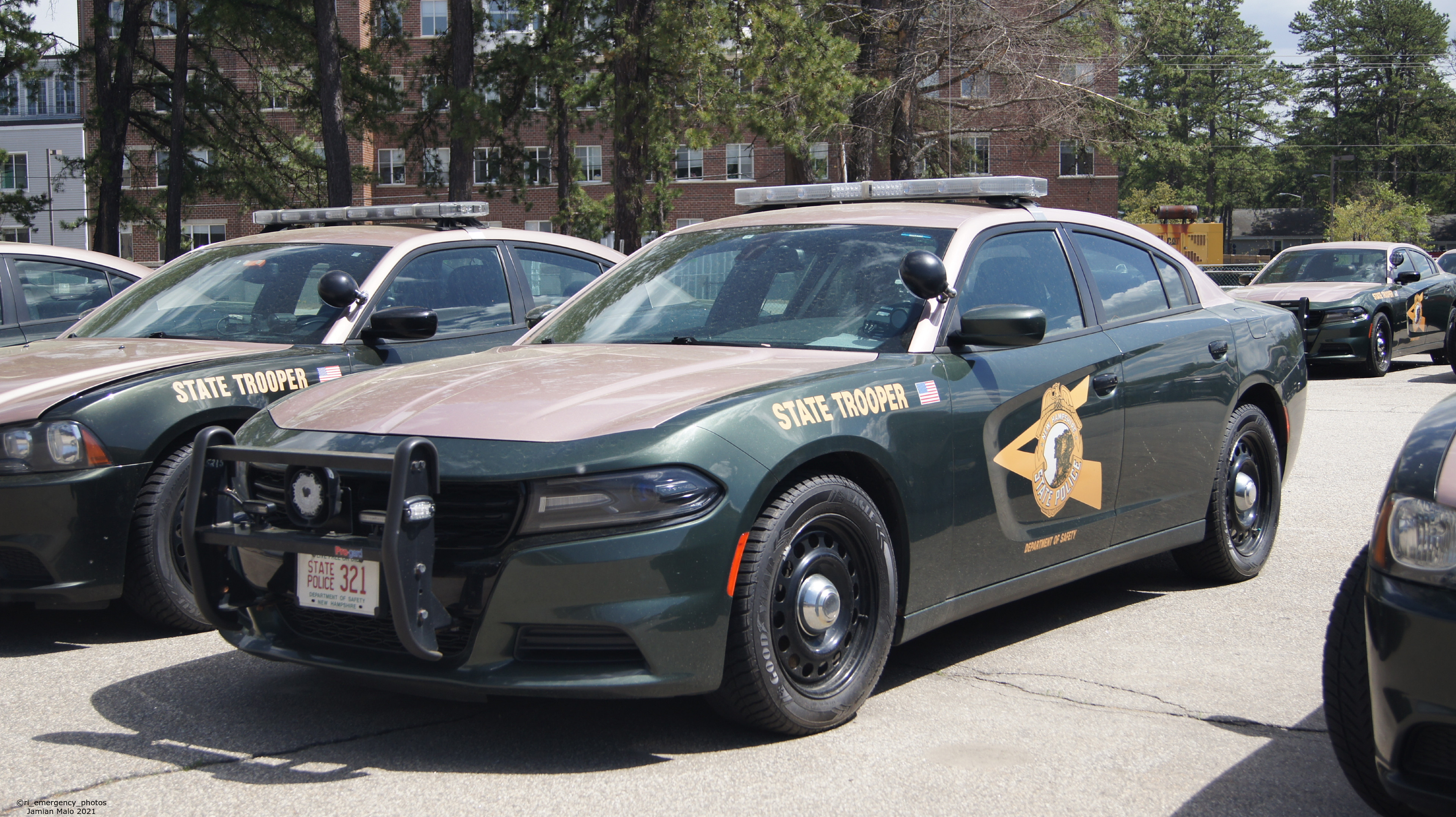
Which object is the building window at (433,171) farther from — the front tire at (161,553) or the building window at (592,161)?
the building window at (592,161)

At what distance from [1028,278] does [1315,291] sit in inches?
530

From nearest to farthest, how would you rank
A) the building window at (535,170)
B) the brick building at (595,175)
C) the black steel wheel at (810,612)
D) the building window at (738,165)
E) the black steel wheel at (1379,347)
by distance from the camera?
the black steel wheel at (810,612) < the black steel wheel at (1379,347) < the building window at (535,170) < the brick building at (595,175) < the building window at (738,165)

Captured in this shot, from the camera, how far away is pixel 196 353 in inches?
221

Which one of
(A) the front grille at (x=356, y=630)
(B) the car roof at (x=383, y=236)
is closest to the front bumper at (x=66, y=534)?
(A) the front grille at (x=356, y=630)

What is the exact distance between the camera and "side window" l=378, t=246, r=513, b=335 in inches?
253

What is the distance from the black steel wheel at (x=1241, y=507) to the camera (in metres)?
5.70

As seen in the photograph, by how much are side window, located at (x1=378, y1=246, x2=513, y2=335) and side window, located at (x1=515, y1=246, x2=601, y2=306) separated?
0.63 feet

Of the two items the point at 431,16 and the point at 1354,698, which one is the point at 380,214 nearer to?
the point at 1354,698

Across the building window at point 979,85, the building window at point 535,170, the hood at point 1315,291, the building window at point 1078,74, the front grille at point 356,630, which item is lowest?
the front grille at point 356,630

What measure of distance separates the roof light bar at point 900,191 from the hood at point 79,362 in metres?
2.23

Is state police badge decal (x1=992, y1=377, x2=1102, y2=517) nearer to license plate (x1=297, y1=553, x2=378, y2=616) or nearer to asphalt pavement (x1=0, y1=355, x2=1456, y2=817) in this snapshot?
asphalt pavement (x1=0, y1=355, x2=1456, y2=817)

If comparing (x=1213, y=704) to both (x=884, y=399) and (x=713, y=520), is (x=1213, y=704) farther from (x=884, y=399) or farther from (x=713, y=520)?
(x=713, y=520)

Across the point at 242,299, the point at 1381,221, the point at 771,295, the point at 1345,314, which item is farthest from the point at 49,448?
the point at 1381,221

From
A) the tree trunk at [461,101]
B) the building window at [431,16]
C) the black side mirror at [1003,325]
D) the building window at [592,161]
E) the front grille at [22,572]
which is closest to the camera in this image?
the black side mirror at [1003,325]
